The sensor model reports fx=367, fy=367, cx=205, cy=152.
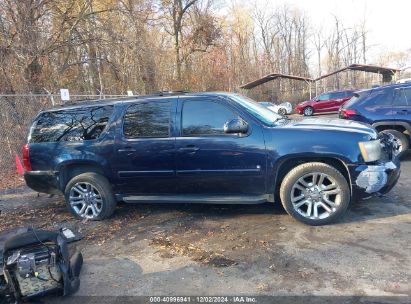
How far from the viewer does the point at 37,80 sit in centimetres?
1431

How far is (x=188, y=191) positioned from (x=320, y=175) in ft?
6.00

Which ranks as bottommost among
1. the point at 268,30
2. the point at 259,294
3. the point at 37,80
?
the point at 259,294

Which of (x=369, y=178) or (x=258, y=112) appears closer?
(x=369, y=178)

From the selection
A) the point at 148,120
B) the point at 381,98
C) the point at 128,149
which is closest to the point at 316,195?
the point at 148,120

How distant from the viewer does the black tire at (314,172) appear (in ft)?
15.4

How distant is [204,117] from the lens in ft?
16.8

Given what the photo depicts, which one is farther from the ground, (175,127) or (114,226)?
(175,127)

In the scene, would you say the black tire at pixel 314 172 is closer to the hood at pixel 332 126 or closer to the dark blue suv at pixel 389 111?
the hood at pixel 332 126

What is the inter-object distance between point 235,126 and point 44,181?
3.27 meters

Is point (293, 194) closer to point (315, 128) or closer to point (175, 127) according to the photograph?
point (315, 128)

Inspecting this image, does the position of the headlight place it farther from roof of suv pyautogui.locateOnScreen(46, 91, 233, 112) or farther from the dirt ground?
roof of suv pyautogui.locateOnScreen(46, 91, 233, 112)

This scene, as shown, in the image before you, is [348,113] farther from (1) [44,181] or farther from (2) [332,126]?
(1) [44,181]

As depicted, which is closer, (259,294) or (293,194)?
(259,294)

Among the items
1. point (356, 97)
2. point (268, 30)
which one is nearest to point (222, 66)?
point (268, 30)
